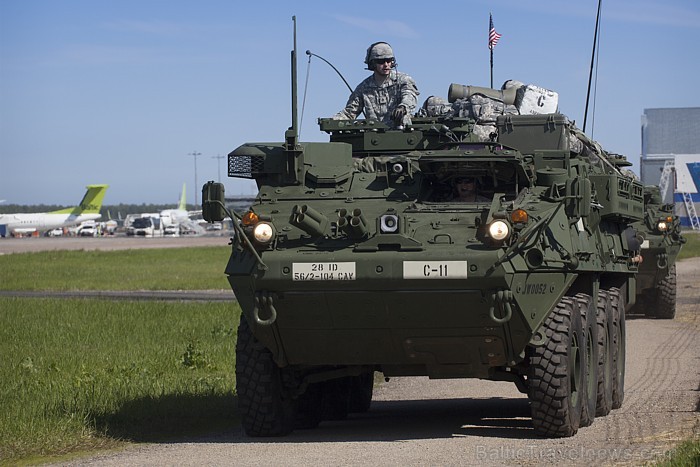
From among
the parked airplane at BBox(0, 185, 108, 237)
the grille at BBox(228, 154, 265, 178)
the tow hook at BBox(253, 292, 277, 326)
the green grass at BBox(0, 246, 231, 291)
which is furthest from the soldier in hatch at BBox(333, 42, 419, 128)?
→ the parked airplane at BBox(0, 185, 108, 237)

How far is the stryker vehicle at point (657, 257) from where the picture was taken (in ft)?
74.3

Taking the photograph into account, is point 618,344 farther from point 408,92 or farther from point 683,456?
point 683,456

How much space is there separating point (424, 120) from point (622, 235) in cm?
253

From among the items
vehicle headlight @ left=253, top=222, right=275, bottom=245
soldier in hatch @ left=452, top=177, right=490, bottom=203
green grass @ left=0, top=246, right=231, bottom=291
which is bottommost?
green grass @ left=0, top=246, right=231, bottom=291

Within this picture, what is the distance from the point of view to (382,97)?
14.5 metres

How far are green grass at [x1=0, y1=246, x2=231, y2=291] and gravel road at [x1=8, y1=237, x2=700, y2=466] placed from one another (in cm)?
2280

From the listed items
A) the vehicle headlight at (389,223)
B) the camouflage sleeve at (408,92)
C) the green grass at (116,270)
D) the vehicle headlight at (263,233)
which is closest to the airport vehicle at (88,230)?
the green grass at (116,270)

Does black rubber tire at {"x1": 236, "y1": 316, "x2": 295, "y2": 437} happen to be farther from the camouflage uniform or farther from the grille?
the camouflage uniform

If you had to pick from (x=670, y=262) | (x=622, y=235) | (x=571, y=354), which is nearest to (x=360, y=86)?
(x=622, y=235)

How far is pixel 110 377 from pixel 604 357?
209 inches

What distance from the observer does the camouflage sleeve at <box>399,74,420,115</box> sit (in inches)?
562

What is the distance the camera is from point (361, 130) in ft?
41.7

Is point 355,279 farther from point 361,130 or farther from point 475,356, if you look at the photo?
point 361,130

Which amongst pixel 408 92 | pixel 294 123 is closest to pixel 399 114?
pixel 408 92
